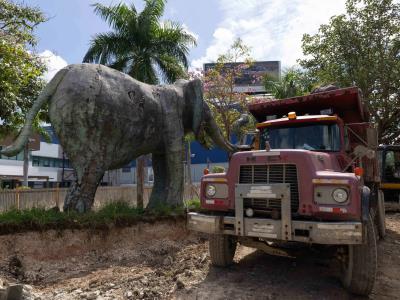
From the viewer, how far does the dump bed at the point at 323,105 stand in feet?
24.9

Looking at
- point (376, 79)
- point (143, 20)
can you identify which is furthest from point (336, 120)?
point (376, 79)

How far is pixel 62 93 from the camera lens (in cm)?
813

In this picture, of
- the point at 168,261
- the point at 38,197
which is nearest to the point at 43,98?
the point at 168,261

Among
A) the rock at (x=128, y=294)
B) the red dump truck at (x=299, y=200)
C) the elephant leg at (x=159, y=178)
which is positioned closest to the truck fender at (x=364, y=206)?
the red dump truck at (x=299, y=200)

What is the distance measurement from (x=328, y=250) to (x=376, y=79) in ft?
47.9

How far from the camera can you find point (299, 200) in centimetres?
548

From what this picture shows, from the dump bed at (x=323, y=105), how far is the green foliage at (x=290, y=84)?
1275cm

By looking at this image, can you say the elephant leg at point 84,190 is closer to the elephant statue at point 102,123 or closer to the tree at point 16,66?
the elephant statue at point 102,123

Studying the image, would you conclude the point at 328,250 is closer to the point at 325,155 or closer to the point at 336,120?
the point at 325,155

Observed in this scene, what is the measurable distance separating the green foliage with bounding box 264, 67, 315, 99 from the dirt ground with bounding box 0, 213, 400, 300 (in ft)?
43.3

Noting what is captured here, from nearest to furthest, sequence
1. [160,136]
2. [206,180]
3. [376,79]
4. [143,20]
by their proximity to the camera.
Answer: [206,180] → [160,136] → [143,20] → [376,79]

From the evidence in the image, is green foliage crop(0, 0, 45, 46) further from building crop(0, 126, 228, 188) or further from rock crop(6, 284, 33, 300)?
building crop(0, 126, 228, 188)

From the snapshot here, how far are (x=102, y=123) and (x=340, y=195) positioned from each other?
16.1 ft

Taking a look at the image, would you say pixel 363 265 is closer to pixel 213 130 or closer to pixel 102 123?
pixel 102 123
